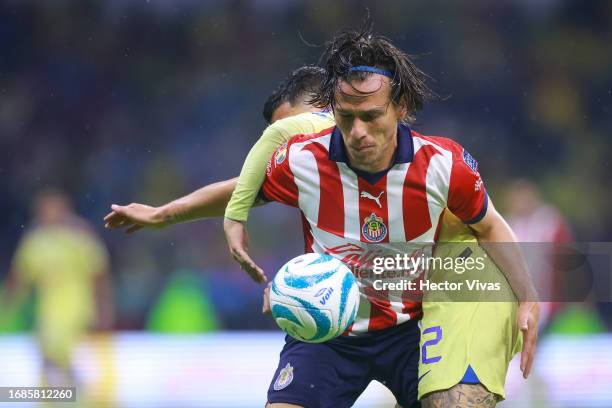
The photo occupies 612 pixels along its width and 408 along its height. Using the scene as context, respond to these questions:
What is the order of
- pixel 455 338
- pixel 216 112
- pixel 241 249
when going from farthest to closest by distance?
pixel 216 112 < pixel 241 249 < pixel 455 338

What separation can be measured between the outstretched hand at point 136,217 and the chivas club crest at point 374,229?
985 mm

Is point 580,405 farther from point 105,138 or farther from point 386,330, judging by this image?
point 105,138

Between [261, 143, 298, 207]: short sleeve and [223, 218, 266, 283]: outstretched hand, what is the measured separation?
7.3 inches

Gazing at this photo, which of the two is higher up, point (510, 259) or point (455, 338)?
point (510, 259)

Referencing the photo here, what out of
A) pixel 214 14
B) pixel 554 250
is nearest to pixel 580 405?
pixel 554 250

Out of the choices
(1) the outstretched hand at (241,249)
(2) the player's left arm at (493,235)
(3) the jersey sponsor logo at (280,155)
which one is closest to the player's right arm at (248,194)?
(1) the outstretched hand at (241,249)

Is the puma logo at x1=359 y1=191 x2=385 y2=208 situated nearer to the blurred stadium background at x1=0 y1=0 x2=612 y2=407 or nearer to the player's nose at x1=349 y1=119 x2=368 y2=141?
the player's nose at x1=349 y1=119 x2=368 y2=141

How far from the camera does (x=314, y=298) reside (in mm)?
3328

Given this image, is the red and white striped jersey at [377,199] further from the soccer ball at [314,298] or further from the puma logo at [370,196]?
the soccer ball at [314,298]

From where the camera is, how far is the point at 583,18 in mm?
11805

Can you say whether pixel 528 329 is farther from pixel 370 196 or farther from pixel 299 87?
pixel 299 87

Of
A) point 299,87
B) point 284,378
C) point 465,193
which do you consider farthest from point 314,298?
point 299,87

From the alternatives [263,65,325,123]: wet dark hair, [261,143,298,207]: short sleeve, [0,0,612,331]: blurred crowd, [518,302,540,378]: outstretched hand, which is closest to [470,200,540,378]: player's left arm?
[518,302,540,378]: outstretched hand

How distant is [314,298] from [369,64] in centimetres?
92
